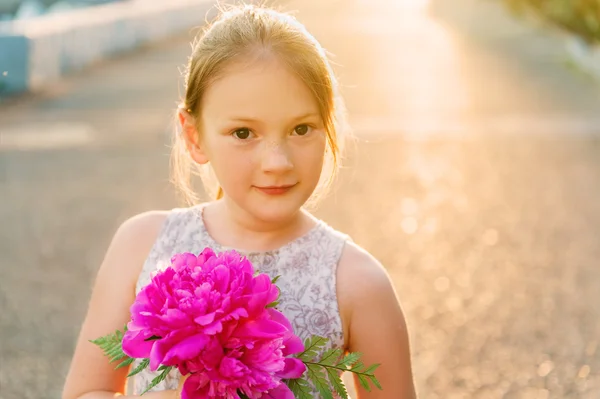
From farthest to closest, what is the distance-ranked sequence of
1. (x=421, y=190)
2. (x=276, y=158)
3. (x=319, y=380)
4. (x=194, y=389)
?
(x=421, y=190)
(x=276, y=158)
(x=319, y=380)
(x=194, y=389)

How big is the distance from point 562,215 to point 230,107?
588 cm

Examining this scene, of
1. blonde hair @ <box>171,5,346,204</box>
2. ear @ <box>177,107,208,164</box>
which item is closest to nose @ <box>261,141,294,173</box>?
blonde hair @ <box>171,5,346,204</box>

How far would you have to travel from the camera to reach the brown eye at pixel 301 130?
237 cm

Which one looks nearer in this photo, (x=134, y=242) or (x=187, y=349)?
(x=187, y=349)

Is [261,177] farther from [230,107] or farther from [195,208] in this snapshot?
[195,208]

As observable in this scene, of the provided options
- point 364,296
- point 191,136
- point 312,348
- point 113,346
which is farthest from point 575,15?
point 113,346

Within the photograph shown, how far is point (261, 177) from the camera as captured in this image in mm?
2373

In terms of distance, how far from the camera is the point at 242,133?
2.38 metres

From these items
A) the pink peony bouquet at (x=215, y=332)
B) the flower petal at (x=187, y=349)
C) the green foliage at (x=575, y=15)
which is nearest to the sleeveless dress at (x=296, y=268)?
the pink peony bouquet at (x=215, y=332)

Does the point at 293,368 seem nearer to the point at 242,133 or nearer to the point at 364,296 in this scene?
the point at 364,296

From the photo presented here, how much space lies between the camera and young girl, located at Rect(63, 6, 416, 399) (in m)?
2.35

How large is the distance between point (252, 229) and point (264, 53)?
424 mm

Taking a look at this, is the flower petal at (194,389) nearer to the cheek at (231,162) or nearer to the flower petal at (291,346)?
the flower petal at (291,346)

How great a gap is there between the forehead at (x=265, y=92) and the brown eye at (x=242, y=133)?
0.04m
